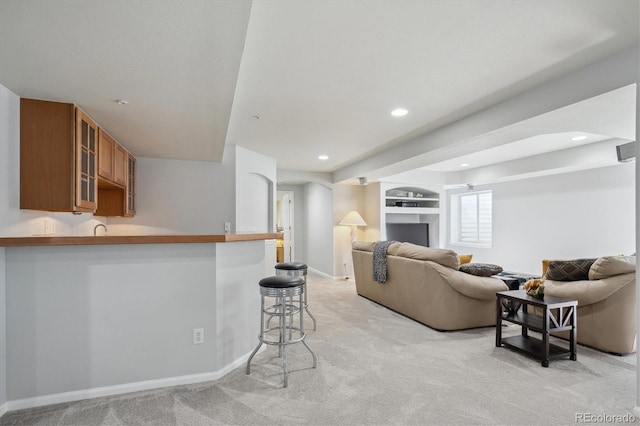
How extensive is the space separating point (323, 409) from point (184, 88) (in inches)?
92.5

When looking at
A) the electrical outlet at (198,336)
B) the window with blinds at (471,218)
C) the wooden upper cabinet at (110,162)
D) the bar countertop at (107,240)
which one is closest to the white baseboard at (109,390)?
the electrical outlet at (198,336)

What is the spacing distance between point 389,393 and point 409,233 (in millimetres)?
5493

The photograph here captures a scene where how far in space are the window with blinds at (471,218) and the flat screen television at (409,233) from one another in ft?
3.54

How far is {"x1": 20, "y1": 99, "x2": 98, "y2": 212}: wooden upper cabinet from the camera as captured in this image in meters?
2.45

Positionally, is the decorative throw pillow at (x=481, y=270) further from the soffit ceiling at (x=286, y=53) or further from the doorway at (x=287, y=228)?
the doorway at (x=287, y=228)

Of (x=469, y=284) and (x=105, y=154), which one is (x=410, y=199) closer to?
(x=469, y=284)

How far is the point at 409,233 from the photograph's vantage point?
7562 millimetres

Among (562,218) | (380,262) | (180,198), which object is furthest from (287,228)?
(562,218)

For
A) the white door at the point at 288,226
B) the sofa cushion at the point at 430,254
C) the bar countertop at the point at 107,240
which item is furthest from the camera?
the white door at the point at 288,226

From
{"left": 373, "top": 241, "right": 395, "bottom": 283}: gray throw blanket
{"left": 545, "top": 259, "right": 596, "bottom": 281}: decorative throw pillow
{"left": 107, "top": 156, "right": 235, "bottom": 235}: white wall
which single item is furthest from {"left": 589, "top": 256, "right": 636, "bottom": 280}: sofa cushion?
{"left": 107, "top": 156, "right": 235, "bottom": 235}: white wall

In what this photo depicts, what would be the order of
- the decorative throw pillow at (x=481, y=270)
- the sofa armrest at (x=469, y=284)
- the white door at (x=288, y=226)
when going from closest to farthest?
1. the sofa armrest at (x=469, y=284)
2. the decorative throw pillow at (x=481, y=270)
3. the white door at (x=288, y=226)

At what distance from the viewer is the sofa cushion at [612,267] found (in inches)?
116

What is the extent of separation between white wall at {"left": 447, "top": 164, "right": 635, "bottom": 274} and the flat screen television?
1.31 meters

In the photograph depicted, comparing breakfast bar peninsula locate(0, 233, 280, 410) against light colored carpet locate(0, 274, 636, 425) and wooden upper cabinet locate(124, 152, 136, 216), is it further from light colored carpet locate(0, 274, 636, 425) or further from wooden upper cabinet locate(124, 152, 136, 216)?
wooden upper cabinet locate(124, 152, 136, 216)
